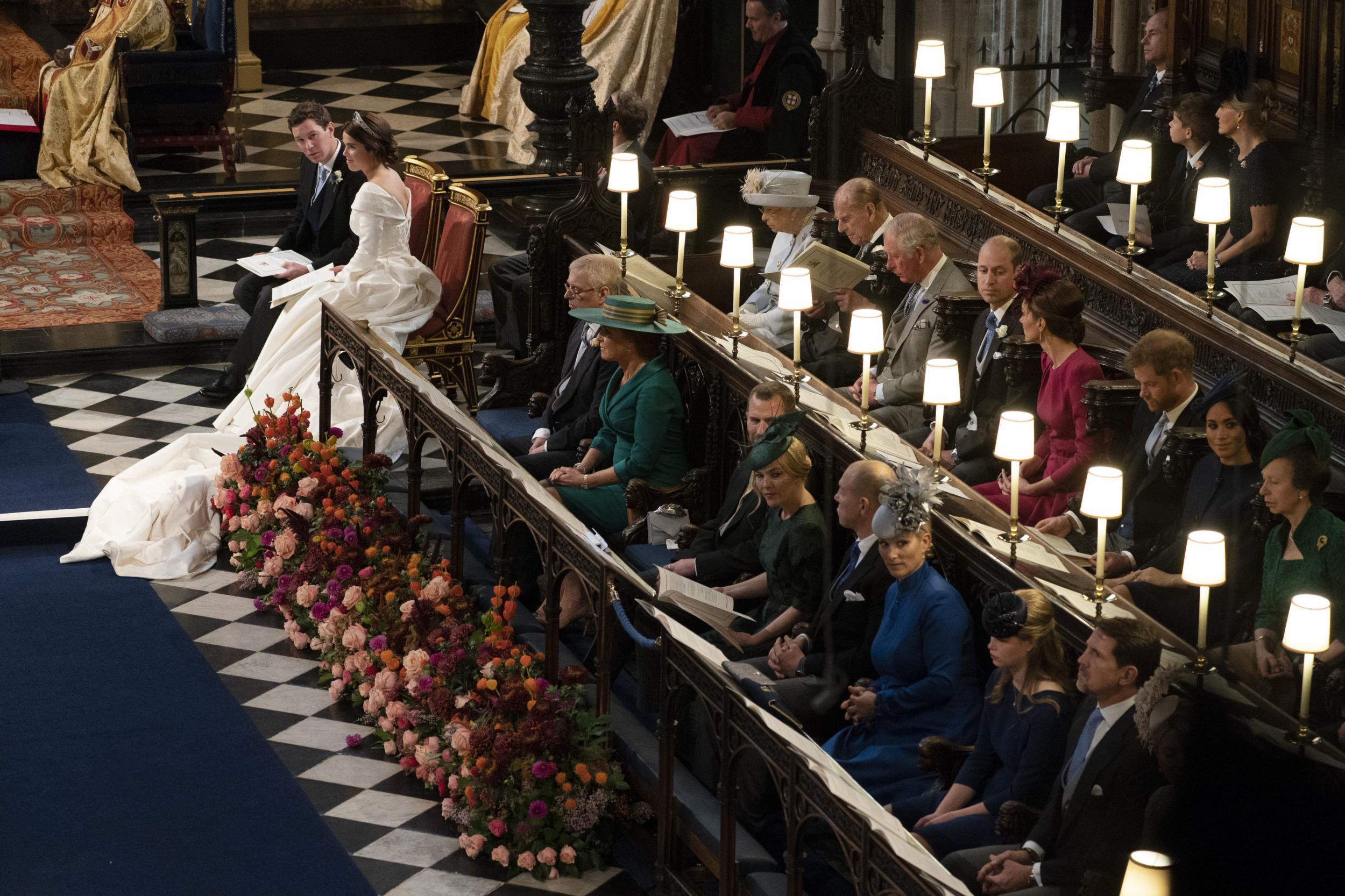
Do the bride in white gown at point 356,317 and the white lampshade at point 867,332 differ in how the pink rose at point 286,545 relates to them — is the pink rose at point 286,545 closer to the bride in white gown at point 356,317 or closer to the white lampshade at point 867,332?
the bride in white gown at point 356,317

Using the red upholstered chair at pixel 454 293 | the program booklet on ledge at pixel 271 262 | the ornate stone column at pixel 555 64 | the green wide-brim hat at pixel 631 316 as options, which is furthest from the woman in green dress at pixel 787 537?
the ornate stone column at pixel 555 64

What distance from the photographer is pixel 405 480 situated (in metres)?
7.48

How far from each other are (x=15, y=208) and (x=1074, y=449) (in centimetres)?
831

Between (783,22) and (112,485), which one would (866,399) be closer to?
(112,485)

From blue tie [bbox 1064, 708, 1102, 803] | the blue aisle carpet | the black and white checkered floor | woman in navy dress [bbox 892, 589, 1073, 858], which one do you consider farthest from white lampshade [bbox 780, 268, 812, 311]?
the black and white checkered floor

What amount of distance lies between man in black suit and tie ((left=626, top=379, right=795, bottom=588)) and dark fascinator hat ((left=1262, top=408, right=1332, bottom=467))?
1.52 metres

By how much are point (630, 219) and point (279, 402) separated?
186 centimetres

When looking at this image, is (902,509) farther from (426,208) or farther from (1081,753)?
(426,208)

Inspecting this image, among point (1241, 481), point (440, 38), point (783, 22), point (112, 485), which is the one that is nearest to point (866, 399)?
point (1241, 481)

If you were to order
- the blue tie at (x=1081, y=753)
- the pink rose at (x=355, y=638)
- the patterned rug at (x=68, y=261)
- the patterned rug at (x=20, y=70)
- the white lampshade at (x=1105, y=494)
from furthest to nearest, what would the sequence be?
1. the patterned rug at (x=20, y=70)
2. the patterned rug at (x=68, y=261)
3. the pink rose at (x=355, y=638)
4. the white lampshade at (x=1105, y=494)
5. the blue tie at (x=1081, y=753)

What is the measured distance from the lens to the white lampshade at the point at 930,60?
27.2ft

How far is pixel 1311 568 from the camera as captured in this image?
Result: 15.3 feet

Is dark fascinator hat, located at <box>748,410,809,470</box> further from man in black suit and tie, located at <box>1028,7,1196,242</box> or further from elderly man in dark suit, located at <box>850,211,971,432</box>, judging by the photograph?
man in black suit and tie, located at <box>1028,7,1196,242</box>

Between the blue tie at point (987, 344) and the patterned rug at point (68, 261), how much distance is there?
5.58m
